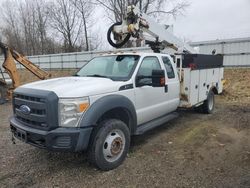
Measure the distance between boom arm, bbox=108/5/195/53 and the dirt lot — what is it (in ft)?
7.87

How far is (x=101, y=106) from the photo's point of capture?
4289 mm

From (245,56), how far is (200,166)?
11.4 m

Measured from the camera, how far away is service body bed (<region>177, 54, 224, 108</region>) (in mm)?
6918

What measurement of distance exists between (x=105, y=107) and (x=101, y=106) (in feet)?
0.30

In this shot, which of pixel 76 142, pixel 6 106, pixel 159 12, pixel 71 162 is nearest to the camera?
pixel 76 142

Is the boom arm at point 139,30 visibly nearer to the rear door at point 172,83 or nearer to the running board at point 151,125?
the rear door at point 172,83

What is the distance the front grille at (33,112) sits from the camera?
4.09m

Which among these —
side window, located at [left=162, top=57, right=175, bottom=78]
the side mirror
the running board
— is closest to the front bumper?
the running board

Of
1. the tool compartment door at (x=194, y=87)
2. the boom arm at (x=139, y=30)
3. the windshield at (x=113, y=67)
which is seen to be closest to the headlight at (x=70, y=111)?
the windshield at (x=113, y=67)

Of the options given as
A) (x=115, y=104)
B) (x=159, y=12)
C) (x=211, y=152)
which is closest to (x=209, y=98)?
(x=211, y=152)

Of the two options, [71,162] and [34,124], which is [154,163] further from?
[34,124]

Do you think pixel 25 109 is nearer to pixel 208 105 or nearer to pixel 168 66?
pixel 168 66

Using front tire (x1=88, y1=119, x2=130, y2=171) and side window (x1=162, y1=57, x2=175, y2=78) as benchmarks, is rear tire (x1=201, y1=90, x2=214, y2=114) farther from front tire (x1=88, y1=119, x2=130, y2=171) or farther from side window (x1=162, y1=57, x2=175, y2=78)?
front tire (x1=88, y1=119, x2=130, y2=171)

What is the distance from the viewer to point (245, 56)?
14.4 m
